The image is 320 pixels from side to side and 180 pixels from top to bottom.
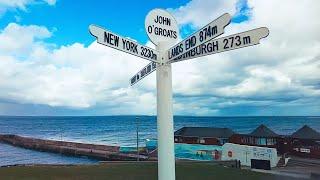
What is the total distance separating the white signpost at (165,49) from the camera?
450 centimetres

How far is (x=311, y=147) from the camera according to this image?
50812mm

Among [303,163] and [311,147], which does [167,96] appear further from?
[311,147]

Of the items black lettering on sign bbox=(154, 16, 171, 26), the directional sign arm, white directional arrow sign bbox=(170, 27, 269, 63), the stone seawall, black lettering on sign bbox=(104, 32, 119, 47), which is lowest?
the stone seawall

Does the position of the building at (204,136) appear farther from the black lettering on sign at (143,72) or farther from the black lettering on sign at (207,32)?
the black lettering on sign at (207,32)

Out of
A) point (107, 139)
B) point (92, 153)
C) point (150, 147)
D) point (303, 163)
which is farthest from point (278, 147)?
point (107, 139)

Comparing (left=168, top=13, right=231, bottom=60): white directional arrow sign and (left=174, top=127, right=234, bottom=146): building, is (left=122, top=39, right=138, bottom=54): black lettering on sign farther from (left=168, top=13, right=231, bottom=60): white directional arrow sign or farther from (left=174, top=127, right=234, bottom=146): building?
(left=174, top=127, right=234, bottom=146): building

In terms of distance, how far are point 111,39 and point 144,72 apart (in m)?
0.88

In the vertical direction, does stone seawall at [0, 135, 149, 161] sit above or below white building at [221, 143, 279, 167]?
below

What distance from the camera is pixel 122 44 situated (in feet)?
15.4

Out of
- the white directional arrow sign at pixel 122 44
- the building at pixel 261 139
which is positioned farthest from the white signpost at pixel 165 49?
the building at pixel 261 139

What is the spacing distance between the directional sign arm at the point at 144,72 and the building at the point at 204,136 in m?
57.2

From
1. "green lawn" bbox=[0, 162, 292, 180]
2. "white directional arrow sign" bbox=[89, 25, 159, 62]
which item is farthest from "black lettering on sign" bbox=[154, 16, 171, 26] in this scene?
"green lawn" bbox=[0, 162, 292, 180]

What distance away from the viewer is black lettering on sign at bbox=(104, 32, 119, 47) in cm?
454

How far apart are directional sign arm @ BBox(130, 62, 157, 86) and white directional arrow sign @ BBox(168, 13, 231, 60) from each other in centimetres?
35
